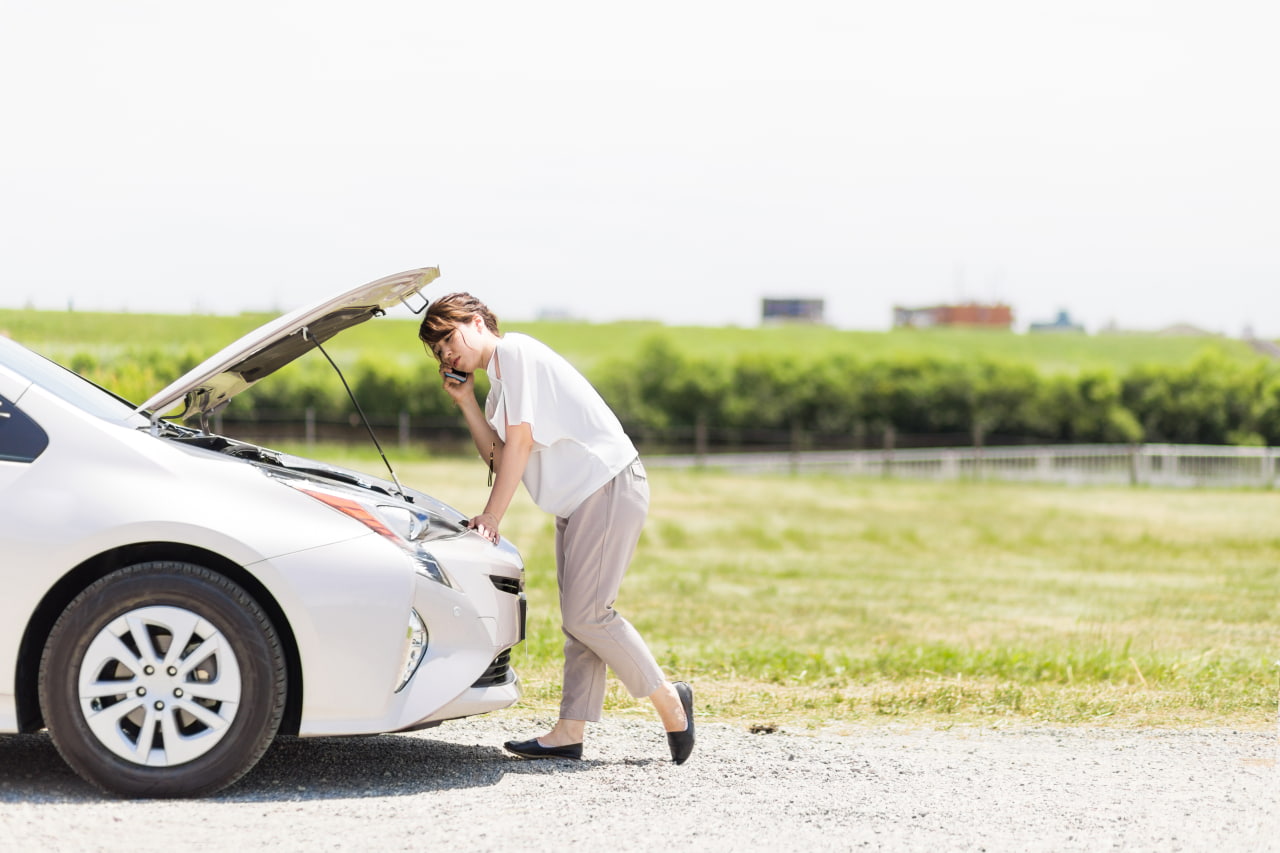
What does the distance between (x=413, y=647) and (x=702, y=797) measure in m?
1.07

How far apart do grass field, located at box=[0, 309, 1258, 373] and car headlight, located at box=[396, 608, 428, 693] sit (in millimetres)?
9533

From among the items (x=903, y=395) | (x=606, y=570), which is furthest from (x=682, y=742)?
(x=903, y=395)

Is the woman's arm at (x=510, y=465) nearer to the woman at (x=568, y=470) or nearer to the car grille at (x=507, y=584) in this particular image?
the woman at (x=568, y=470)

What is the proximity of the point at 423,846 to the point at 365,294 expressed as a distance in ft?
6.29

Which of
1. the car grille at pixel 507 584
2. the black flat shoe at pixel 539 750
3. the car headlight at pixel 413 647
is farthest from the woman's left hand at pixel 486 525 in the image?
the black flat shoe at pixel 539 750

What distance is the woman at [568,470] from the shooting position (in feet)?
16.3

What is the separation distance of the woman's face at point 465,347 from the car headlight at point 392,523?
1.89 ft

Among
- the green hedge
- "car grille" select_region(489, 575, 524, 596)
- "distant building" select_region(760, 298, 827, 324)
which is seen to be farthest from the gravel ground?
"distant building" select_region(760, 298, 827, 324)

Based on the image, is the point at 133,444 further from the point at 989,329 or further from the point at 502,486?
the point at 989,329

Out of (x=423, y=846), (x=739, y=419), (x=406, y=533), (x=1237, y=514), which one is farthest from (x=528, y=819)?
(x=739, y=419)

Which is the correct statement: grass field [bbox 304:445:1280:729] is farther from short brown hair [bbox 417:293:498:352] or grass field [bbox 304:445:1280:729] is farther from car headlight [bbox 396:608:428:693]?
short brown hair [bbox 417:293:498:352]

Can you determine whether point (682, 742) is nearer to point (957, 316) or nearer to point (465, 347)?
point (465, 347)

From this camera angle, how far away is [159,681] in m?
4.37

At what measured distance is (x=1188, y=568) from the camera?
55.4 ft
